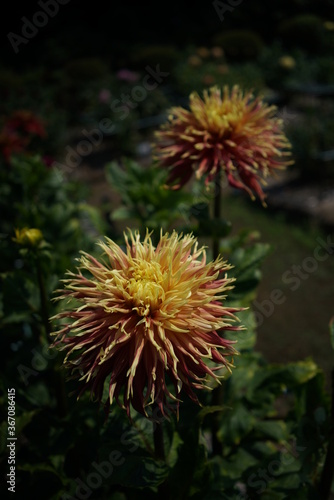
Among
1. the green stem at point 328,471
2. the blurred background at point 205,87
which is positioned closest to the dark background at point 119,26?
the blurred background at point 205,87

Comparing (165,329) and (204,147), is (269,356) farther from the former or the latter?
(165,329)

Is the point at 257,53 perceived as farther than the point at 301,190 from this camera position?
Yes

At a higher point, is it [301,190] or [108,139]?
[108,139]

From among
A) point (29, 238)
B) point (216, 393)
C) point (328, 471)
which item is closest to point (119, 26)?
point (29, 238)

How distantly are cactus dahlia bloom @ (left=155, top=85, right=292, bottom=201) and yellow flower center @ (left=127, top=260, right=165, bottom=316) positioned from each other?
1.95ft

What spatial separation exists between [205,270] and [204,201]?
34.3 inches

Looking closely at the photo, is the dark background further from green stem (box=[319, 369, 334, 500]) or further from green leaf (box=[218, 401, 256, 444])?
green stem (box=[319, 369, 334, 500])

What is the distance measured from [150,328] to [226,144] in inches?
36.6

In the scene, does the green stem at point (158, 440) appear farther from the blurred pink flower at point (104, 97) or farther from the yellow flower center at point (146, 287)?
the blurred pink flower at point (104, 97)

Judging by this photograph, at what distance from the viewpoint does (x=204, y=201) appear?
2.00 meters

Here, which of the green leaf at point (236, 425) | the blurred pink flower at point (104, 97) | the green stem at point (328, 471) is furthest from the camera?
the blurred pink flower at point (104, 97)

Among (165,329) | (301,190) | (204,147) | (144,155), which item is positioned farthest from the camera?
(144,155)

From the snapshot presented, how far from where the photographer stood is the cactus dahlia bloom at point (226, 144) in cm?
171

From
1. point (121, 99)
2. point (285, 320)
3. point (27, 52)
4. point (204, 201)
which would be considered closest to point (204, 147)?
point (204, 201)
